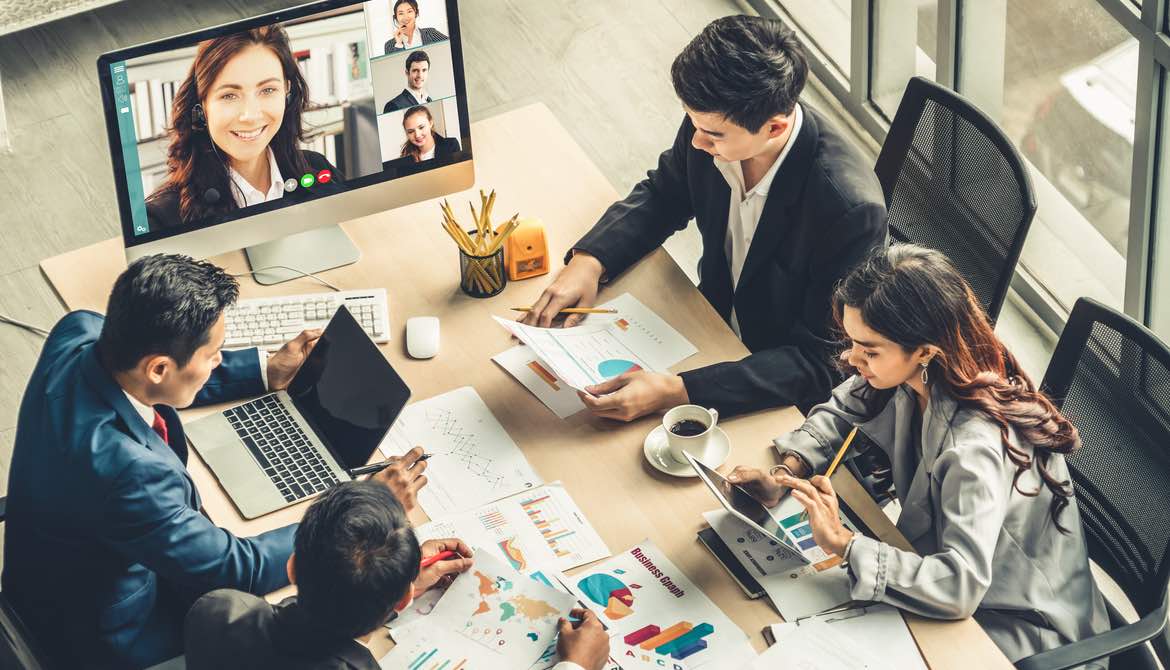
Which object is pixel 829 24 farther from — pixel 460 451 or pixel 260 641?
pixel 260 641

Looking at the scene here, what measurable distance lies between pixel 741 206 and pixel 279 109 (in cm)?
98

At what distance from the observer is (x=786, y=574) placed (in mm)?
2258

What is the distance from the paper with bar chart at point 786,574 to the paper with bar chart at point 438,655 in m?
0.46

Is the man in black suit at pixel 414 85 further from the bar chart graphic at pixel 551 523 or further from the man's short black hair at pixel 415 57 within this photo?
the bar chart graphic at pixel 551 523

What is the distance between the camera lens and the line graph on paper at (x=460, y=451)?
2418 millimetres

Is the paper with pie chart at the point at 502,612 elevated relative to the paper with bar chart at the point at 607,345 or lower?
lower

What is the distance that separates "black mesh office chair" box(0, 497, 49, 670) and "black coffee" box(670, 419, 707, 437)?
116 cm

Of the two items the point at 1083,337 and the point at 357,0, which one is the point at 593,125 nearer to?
the point at 357,0

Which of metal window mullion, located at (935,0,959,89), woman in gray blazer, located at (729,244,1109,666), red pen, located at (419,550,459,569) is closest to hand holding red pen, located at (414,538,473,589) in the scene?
red pen, located at (419,550,459,569)

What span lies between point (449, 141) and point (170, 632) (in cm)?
114

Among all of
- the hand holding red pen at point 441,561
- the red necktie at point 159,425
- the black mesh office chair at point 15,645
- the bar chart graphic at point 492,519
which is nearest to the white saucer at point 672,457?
the bar chart graphic at point 492,519

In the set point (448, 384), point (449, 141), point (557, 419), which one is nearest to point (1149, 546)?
point (557, 419)

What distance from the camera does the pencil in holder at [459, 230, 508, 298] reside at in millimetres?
2775

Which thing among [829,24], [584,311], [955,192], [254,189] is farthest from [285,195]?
[829,24]
